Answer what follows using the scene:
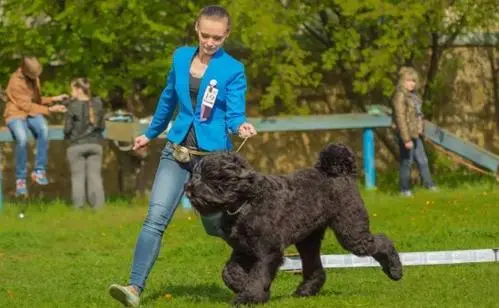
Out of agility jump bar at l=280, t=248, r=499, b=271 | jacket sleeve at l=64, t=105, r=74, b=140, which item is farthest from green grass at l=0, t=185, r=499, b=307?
jacket sleeve at l=64, t=105, r=74, b=140

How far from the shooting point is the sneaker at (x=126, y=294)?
9.47 meters

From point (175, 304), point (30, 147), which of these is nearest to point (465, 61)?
point (30, 147)

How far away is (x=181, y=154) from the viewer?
9477 millimetres

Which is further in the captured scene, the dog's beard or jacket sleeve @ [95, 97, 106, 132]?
jacket sleeve @ [95, 97, 106, 132]

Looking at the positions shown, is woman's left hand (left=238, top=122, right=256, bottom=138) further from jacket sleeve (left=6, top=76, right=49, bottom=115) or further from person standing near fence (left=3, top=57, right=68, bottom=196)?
jacket sleeve (left=6, top=76, right=49, bottom=115)

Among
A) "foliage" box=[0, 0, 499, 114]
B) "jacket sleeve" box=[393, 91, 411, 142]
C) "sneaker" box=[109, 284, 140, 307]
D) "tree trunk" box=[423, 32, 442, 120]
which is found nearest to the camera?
"sneaker" box=[109, 284, 140, 307]

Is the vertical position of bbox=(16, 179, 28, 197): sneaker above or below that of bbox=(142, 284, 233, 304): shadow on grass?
below

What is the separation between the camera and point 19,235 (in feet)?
50.3

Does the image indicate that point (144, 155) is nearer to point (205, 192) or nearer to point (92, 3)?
point (92, 3)

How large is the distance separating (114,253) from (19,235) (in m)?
1.62

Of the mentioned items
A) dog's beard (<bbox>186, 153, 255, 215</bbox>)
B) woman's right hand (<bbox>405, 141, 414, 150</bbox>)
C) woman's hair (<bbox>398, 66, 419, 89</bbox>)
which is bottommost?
woman's right hand (<bbox>405, 141, 414, 150</bbox>)

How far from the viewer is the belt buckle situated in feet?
31.1

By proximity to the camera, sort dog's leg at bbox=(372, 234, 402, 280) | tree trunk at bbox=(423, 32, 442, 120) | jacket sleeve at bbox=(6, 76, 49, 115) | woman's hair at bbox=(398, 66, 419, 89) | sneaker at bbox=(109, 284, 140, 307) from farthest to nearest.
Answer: tree trunk at bbox=(423, 32, 442, 120) < woman's hair at bbox=(398, 66, 419, 89) < jacket sleeve at bbox=(6, 76, 49, 115) < dog's leg at bbox=(372, 234, 402, 280) < sneaker at bbox=(109, 284, 140, 307)

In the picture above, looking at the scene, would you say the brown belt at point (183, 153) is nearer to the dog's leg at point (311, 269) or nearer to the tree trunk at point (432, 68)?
the dog's leg at point (311, 269)
